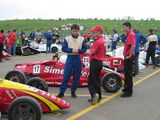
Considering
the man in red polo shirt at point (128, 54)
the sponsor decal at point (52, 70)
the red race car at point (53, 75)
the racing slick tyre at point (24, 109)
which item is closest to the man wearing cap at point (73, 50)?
the man in red polo shirt at point (128, 54)

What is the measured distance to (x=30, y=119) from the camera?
22.7 ft

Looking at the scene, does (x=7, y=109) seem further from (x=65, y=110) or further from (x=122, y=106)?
(x=122, y=106)

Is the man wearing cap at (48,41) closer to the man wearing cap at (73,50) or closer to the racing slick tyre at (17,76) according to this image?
the racing slick tyre at (17,76)

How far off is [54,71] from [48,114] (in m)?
3.61

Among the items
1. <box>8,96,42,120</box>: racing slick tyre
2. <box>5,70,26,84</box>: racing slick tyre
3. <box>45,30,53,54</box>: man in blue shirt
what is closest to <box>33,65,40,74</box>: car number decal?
<box>5,70,26,84</box>: racing slick tyre

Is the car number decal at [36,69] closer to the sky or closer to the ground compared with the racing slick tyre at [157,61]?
closer to the sky

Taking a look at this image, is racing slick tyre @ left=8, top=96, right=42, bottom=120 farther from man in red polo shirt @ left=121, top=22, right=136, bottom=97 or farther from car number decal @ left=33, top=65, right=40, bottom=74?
car number decal @ left=33, top=65, right=40, bottom=74

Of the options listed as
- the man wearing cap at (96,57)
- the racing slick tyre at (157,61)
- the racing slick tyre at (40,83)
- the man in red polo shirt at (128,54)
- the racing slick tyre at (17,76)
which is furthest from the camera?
the racing slick tyre at (157,61)

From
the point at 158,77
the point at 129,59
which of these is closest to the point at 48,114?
the point at 129,59

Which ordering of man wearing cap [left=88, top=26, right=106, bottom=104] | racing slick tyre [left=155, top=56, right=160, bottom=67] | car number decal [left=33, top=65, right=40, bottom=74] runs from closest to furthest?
man wearing cap [left=88, top=26, right=106, bottom=104], car number decal [left=33, top=65, right=40, bottom=74], racing slick tyre [left=155, top=56, right=160, bottom=67]

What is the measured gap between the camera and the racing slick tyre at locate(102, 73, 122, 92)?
10.5m

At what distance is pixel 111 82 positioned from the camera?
1052cm

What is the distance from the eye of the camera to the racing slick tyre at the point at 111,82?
10.5 m

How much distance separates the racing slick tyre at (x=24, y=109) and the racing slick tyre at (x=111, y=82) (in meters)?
3.89
